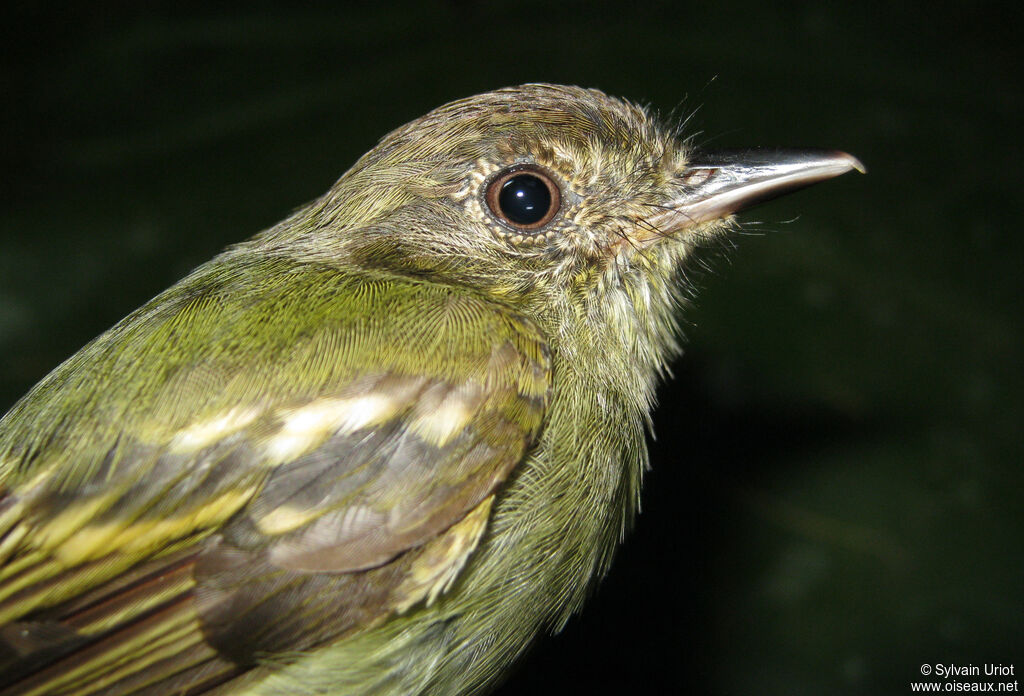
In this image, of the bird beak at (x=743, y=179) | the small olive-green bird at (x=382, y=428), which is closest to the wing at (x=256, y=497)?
the small olive-green bird at (x=382, y=428)

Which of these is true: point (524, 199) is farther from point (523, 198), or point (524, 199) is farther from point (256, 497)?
point (256, 497)

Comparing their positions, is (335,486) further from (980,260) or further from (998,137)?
(998,137)

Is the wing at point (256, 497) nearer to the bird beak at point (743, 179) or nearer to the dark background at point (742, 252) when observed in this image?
the bird beak at point (743, 179)

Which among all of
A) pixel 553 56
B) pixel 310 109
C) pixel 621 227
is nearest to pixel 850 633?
pixel 621 227

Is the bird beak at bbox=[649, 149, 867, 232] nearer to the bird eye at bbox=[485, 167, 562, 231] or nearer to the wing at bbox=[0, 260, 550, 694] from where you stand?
the bird eye at bbox=[485, 167, 562, 231]

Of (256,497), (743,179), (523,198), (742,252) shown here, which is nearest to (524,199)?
(523,198)
